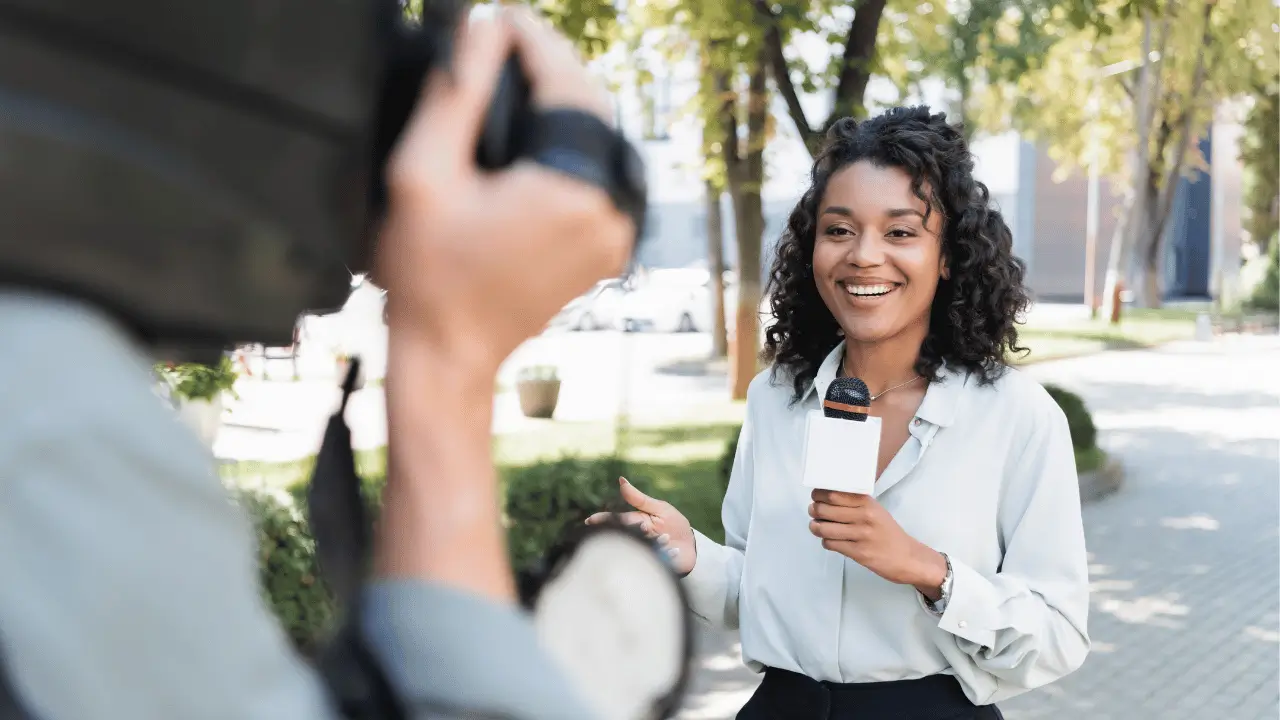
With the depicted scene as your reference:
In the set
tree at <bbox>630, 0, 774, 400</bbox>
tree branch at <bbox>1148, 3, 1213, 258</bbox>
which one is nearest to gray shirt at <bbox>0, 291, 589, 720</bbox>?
tree at <bbox>630, 0, 774, 400</bbox>

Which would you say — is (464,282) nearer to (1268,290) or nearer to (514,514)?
(514,514)

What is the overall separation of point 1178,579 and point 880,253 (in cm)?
690

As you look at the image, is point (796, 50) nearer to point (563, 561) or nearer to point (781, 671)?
point (781, 671)

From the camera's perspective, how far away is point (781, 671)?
2141mm

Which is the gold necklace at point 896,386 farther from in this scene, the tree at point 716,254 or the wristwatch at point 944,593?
the tree at point 716,254

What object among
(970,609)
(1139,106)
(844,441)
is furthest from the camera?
(1139,106)

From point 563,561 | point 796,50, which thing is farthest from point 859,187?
point 796,50

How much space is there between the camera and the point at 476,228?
24.6 inches

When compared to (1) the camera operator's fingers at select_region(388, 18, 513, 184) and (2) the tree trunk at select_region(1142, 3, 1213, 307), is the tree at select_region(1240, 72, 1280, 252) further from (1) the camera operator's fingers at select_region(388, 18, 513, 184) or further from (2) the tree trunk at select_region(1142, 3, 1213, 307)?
(1) the camera operator's fingers at select_region(388, 18, 513, 184)

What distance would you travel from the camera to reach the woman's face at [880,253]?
2.14 metres

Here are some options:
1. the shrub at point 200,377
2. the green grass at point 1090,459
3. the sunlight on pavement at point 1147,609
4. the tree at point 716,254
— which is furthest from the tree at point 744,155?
the shrub at point 200,377

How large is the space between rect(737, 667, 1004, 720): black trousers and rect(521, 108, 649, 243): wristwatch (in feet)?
4.91

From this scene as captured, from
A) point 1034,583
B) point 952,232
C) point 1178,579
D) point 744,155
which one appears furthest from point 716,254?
point 1034,583

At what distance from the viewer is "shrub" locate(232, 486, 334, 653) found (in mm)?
654
